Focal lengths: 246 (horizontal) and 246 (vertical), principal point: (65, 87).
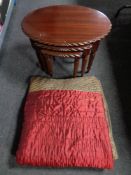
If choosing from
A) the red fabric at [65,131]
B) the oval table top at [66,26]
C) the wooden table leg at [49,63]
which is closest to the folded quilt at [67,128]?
the red fabric at [65,131]

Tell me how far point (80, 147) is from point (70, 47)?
587 mm

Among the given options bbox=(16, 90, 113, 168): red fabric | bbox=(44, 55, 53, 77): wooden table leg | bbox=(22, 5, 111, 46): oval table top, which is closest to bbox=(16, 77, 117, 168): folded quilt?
bbox=(16, 90, 113, 168): red fabric

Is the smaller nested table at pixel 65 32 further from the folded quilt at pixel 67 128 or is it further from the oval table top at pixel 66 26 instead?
the folded quilt at pixel 67 128

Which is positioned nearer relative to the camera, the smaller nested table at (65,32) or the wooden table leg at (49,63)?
the smaller nested table at (65,32)

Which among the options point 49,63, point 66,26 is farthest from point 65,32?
point 49,63

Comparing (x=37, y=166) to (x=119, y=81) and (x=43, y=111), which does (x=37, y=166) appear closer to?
(x=43, y=111)

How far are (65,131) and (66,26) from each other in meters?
0.67

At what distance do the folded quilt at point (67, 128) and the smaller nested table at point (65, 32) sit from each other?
219 millimetres

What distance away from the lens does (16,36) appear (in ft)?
7.49

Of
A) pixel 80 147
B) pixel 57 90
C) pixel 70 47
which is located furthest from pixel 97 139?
pixel 70 47

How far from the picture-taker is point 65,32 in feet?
4.99

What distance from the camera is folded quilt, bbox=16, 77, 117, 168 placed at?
127 cm

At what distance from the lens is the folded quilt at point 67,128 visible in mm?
1270

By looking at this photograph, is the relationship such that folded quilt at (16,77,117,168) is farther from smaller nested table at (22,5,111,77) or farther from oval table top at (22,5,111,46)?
oval table top at (22,5,111,46)
